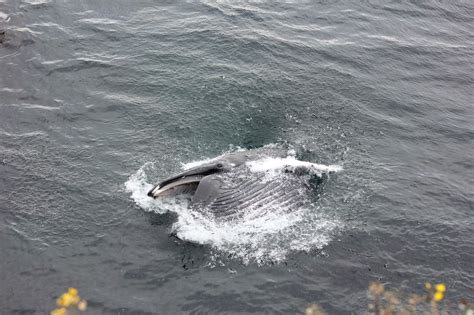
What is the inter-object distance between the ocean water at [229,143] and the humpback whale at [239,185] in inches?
16.2

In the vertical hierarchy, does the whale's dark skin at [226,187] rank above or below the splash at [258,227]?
above

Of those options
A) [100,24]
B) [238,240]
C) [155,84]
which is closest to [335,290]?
[238,240]

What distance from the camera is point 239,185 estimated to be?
16.1 meters

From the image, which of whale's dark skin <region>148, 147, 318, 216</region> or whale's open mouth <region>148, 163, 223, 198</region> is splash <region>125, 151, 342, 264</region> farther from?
whale's open mouth <region>148, 163, 223, 198</region>

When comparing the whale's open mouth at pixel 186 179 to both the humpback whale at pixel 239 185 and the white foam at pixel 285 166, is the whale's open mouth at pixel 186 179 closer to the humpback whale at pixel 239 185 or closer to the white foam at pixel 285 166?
the humpback whale at pixel 239 185

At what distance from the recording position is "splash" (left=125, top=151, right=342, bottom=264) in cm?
1547

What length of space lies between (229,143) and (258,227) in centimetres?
465

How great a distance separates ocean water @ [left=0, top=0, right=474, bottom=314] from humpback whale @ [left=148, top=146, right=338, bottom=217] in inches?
16.2

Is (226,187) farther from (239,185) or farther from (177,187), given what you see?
(177,187)

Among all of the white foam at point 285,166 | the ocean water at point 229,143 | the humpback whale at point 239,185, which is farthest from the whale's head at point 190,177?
the ocean water at point 229,143

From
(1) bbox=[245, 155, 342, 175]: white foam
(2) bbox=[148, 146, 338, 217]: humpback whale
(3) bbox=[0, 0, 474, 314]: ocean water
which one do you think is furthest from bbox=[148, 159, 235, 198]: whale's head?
(3) bbox=[0, 0, 474, 314]: ocean water

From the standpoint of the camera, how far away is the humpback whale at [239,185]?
52.1 ft

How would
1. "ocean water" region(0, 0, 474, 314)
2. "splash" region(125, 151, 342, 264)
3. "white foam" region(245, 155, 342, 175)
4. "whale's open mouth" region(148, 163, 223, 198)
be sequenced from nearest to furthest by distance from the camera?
"ocean water" region(0, 0, 474, 314), "splash" region(125, 151, 342, 264), "whale's open mouth" region(148, 163, 223, 198), "white foam" region(245, 155, 342, 175)

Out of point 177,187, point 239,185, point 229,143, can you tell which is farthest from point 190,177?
point 229,143
